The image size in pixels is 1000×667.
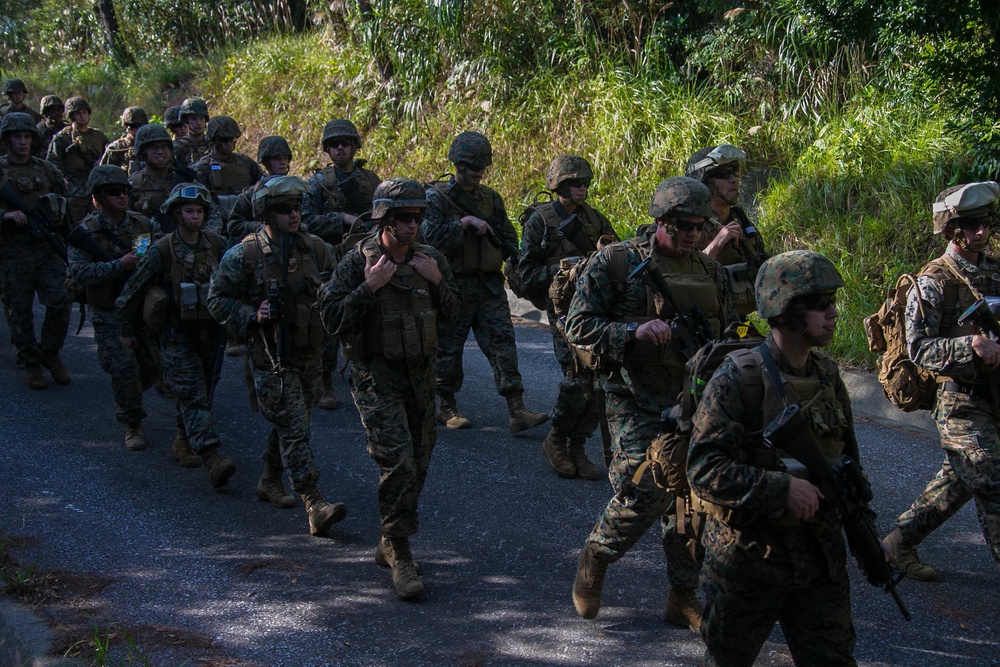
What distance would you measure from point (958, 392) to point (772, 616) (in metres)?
2.00

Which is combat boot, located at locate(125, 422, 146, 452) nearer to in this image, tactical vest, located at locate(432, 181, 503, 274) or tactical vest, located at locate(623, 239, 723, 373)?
tactical vest, located at locate(432, 181, 503, 274)

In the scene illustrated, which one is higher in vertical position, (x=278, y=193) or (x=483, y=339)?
(x=278, y=193)

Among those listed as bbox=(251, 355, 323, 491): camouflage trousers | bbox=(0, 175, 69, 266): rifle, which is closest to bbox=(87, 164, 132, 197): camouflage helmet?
→ bbox=(0, 175, 69, 266): rifle

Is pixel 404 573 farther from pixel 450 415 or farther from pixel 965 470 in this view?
pixel 450 415

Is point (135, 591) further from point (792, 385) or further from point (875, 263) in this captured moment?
point (875, 263)

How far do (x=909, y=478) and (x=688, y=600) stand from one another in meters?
2.65

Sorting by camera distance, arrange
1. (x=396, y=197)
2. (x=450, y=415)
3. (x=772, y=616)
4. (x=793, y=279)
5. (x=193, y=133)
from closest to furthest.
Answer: (x=793, y=279) → (x=772, y=616) → (x=396, y=197) → (x=450, y=415) → (x=193, y=133)

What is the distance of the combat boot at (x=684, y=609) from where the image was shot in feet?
16.0

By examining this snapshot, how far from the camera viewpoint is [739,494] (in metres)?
3.42

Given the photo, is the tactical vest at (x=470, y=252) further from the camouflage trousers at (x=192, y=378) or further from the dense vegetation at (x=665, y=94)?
the dense vegetation at (x=665, y=94)

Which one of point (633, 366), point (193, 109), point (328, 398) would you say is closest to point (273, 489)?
point (328, 398)

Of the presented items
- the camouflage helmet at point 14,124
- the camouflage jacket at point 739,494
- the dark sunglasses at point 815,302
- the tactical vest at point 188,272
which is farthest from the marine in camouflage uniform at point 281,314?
the camouflage helmet at point 14,124

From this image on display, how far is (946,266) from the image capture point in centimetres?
515

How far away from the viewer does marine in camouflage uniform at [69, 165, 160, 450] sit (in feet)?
25.6
